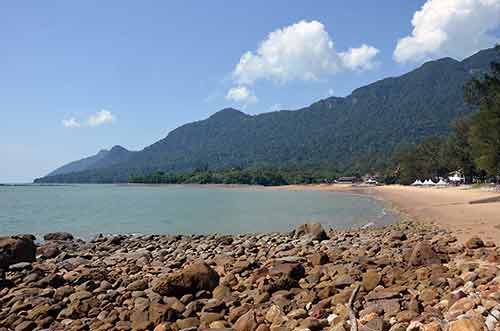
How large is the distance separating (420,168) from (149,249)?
10356cm

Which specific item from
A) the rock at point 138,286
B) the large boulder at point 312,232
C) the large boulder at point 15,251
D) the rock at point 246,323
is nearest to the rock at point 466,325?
the rock at point 246,323

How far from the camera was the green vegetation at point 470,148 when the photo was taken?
35.5m

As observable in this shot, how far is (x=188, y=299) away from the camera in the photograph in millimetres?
9711

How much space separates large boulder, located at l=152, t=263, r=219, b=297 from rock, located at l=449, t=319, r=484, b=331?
572cm

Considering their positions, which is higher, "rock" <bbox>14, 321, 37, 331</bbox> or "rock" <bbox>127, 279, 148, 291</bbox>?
"rock" <bbox>127, 279, 148, 291</bbox>

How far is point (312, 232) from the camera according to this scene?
794 inches

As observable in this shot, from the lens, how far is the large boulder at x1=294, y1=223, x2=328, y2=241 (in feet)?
64.0

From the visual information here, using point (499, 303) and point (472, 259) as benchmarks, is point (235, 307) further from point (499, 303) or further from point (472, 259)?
point (472, 259)

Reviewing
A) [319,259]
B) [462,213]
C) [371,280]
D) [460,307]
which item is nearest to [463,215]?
[462,213]

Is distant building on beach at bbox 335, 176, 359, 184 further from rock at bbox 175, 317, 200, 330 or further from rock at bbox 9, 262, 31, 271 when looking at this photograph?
rock at bbox 175, 317, 200, 330

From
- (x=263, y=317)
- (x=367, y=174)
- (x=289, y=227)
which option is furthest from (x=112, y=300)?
(x=367, y=174)

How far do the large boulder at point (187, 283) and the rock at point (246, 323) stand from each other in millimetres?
2293

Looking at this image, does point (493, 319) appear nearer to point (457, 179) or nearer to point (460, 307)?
point (460, 307)

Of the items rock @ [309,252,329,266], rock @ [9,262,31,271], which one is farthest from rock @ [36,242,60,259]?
rock @ [309,252,329,266]
